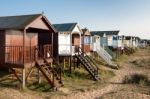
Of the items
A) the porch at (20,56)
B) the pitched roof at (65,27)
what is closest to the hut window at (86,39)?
the pitched roof at (65,27)

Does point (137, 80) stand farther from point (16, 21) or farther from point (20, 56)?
point (16, 21)

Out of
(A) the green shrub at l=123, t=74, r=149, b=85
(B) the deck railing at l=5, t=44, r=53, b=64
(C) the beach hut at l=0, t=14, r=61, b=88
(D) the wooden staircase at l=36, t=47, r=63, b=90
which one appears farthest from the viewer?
(A) the green shrub at l=123, t=74, r=149, b=85

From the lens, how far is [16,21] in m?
20.7

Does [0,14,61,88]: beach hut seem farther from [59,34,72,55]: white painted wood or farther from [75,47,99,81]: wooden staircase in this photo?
[59,34,72,55]: white painted wood

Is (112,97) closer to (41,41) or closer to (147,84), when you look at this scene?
(147,84)

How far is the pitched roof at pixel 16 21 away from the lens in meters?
19.7

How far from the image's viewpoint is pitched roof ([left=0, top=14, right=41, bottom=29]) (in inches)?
775

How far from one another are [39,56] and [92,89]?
5013mm

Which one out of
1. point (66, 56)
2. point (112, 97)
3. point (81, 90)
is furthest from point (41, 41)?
point (112, 97)

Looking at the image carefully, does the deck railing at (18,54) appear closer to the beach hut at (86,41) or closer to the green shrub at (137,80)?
the green shrub at (137,80)

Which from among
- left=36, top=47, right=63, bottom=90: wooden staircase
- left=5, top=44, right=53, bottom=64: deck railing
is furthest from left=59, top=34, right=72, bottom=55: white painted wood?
left=5, top=44, right=53, bottom=64: deck railing

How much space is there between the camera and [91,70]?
2759 centimetres

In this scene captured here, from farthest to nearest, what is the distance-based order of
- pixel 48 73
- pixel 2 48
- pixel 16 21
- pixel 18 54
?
pixel 48 73, pixel 18 54, pixel 16 21, pixel 2 48

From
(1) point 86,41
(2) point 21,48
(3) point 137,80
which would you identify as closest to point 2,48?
(2) point 21,48
